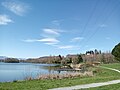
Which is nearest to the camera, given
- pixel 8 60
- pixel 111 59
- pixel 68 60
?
pixel 111 59

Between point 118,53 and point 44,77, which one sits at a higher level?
point 118,53

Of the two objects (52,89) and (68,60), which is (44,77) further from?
(68,60)

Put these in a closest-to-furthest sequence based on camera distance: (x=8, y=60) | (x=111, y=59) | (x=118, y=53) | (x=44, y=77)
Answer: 1. (x=44, y=77)
2. (x=118, y=53)
3. (x=111, y=59)
4. (x=8, y=60)

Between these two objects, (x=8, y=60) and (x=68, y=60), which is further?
(x=8, y=60)

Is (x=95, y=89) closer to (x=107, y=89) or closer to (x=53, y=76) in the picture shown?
(x=107, y=89)

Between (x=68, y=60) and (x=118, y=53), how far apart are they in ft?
189

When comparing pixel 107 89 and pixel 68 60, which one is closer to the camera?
pixel 107 89

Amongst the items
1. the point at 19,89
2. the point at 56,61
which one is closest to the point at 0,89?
the point at 19,89

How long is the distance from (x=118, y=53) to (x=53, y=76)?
119 ft

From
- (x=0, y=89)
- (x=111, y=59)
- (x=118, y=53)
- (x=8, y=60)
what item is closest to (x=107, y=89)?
(x=0, y=89)

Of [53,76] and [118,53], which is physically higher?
[118,53]

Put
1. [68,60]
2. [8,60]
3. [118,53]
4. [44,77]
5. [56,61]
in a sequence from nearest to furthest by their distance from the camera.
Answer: [44,77], [118,53], [68,60], [56,61], [8,60]

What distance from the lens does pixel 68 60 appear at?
111 meters

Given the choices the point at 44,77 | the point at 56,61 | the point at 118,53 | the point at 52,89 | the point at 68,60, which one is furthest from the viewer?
the point at 56,61
